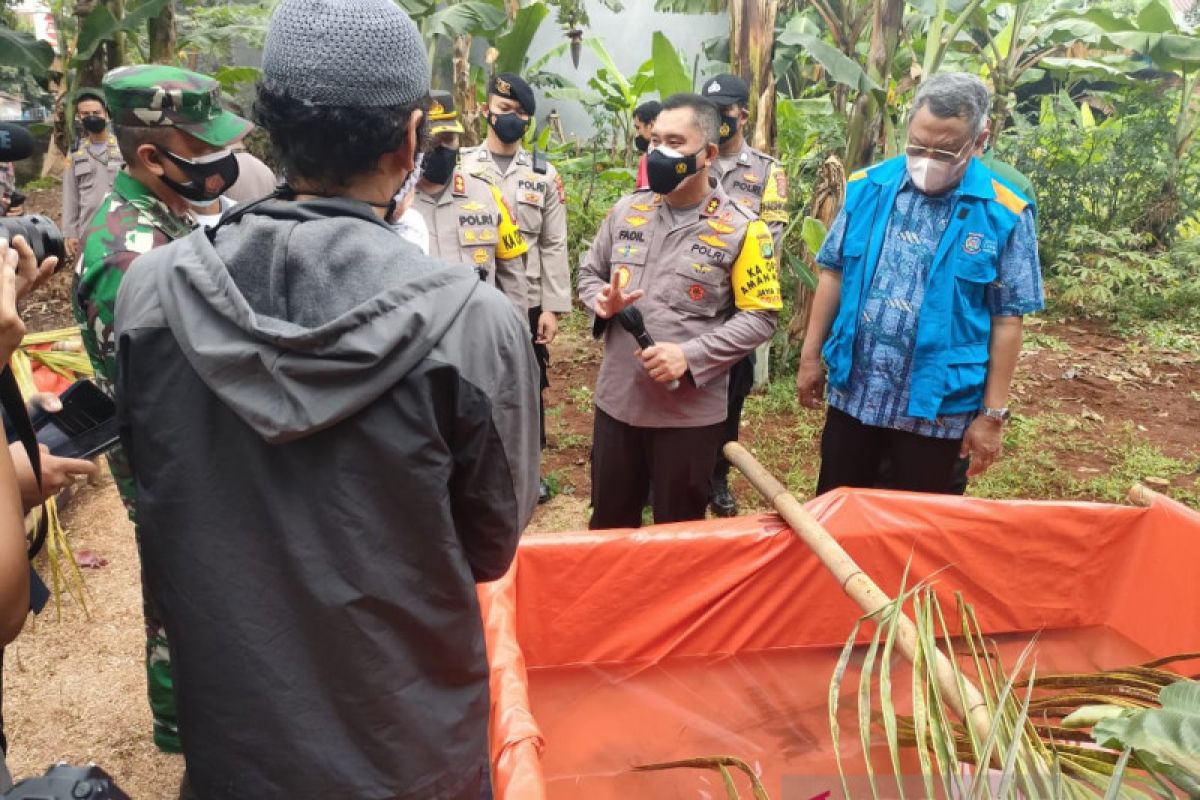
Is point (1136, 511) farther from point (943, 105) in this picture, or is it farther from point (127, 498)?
point (127, 498)

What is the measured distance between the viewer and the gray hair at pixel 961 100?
93.4 inches

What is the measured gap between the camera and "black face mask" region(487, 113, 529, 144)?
3758 mm

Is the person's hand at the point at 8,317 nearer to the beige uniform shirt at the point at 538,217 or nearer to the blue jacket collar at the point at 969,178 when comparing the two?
the blue jacket collar at the point at 969,178

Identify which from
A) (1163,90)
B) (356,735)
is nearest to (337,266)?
(356,735)

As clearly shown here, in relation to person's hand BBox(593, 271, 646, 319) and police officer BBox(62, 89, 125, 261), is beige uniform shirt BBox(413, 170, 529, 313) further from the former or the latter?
police officer BBox(62, 89, 125, 261)

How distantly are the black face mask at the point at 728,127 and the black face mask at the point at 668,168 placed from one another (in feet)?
4.61

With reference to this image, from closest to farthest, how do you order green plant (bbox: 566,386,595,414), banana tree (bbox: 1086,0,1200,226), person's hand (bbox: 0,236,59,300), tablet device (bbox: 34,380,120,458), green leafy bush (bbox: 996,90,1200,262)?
person's hand (bbox: 0,236,59,300) < tablet device (bbox: 34,380,120,458) < green plant (bbox: 566,386,595,414) < banana tree (bbox: 1086,0,1200,226) < green leafy bush (bbox: 996,90,1200,262)

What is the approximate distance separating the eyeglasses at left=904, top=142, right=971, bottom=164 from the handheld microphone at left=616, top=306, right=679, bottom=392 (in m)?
0.91

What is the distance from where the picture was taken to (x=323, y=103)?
104 cm

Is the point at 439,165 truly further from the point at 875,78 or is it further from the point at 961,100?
the point at 875,78

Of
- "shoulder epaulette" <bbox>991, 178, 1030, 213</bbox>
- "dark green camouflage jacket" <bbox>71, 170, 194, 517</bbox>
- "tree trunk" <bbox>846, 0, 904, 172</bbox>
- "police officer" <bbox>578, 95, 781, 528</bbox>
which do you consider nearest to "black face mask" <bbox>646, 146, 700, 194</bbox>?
"police officer" <bbox>578, 95, 781, 528</bbox>

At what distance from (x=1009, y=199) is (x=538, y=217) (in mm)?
2077

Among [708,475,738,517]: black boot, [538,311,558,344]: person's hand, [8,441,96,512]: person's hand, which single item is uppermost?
[8,441,96,512]: person's hand

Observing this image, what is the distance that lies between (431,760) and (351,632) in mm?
231
